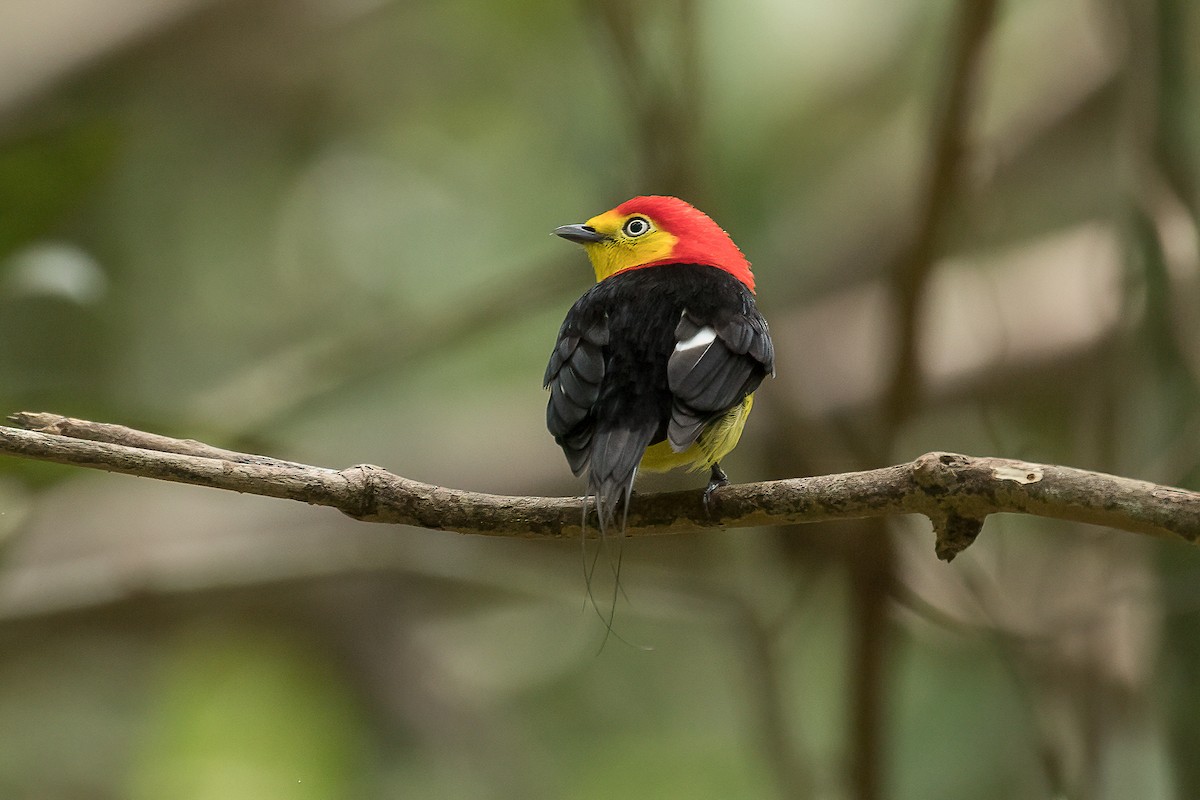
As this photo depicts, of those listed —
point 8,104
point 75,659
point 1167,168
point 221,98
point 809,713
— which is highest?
point 221,98

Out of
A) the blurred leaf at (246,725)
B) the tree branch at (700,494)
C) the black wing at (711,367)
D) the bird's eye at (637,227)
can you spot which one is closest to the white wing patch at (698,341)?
the black wing at (711,367)

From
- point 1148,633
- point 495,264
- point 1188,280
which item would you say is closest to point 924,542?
point 1148,633

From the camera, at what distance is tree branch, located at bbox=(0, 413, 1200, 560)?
77.2 inches

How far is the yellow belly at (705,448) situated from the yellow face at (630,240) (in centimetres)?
82

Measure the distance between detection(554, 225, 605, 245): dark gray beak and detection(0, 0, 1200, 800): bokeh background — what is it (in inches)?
26.6

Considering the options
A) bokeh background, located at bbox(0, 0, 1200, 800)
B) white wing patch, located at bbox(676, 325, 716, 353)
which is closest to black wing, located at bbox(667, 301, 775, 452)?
white wing patch, located at bbox(676, 325, 716, 353)

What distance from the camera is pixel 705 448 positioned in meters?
3.04

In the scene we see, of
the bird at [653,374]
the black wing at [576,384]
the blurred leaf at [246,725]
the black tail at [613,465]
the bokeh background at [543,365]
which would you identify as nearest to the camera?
the black tail at [613,465]

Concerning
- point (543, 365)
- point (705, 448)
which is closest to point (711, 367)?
point (705, 448)

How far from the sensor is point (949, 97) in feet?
12.7

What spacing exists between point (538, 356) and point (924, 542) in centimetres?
257

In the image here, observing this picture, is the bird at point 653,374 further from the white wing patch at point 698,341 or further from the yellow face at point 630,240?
the yellow face at point 630,240

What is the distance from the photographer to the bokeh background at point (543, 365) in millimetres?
4281

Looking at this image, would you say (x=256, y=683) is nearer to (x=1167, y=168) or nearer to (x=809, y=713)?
(x=809, y=713)
